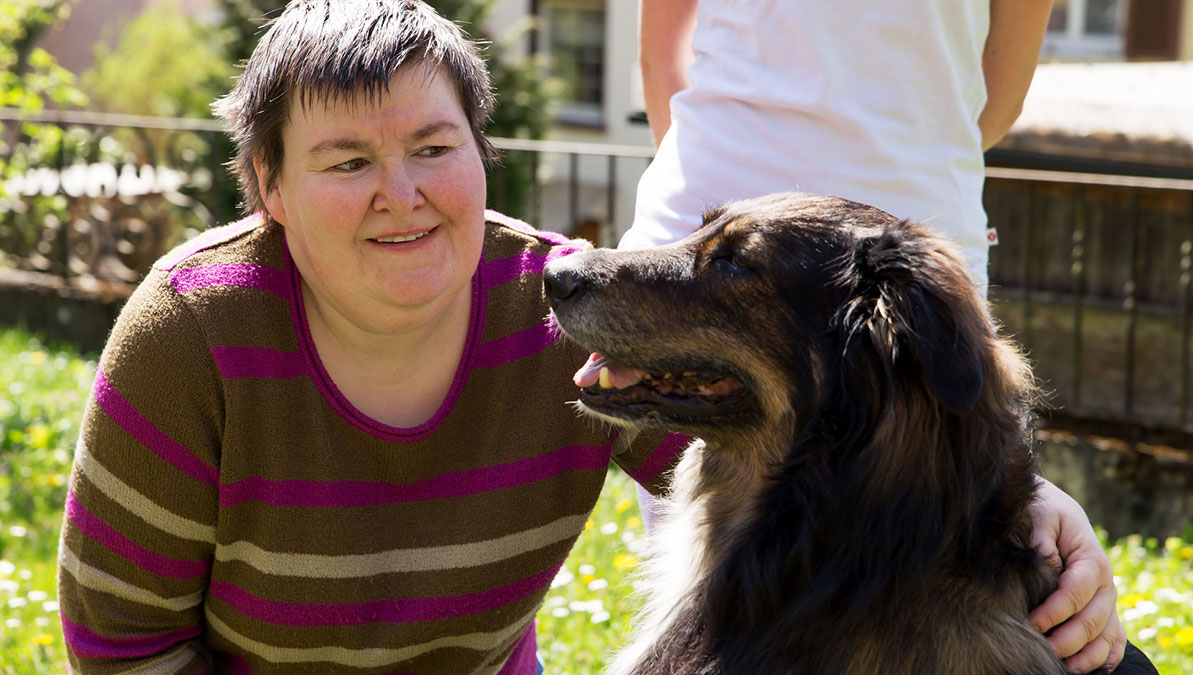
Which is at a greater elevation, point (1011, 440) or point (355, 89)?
point (355, 89)

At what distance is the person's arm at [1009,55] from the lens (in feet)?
8.84

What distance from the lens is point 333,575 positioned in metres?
2.44

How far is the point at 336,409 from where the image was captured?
2.39 meters

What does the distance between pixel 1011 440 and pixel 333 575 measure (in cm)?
133

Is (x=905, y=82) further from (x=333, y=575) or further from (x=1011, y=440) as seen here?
(x=333, y=575)

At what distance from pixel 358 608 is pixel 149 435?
1.78 ft

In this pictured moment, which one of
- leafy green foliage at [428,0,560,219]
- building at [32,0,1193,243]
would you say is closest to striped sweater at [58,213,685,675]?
leafy green foliage at [428,0,560,219]

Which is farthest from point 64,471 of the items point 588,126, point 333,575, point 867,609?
point 588,126

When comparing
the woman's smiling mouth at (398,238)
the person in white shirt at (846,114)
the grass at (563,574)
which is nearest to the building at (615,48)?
the grass at (563,574)

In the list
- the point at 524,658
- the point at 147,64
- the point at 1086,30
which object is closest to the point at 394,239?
the point at 524,658

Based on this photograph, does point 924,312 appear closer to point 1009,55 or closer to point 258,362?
point 1009,55

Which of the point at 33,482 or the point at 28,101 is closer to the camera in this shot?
the point at 33,482

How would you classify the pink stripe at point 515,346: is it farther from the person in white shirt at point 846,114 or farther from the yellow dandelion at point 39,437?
the yellow dandelion at point 39,437

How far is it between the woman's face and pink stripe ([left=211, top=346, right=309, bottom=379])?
147 mm
